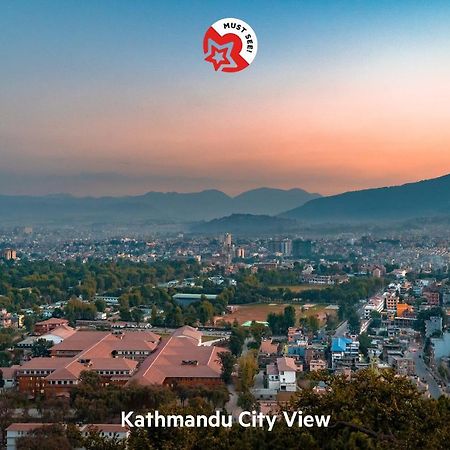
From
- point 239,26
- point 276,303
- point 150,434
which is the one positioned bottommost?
point 276,303

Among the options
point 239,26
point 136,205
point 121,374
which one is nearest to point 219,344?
point 121,374

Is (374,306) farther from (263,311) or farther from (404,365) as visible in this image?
(404,365)

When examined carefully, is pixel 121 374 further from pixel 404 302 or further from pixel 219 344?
pixel 404 302

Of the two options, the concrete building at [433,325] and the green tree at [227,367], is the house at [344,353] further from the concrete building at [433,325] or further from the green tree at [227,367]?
the concrete building at [433,325]

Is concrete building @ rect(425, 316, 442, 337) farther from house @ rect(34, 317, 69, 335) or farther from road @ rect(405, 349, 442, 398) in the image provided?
house @ rect(34, 317, 69, 335)

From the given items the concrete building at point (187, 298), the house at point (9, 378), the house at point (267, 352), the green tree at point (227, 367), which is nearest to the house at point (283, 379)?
the green tree at point (227, 367)

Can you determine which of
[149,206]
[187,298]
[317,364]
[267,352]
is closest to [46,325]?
[267,352]
